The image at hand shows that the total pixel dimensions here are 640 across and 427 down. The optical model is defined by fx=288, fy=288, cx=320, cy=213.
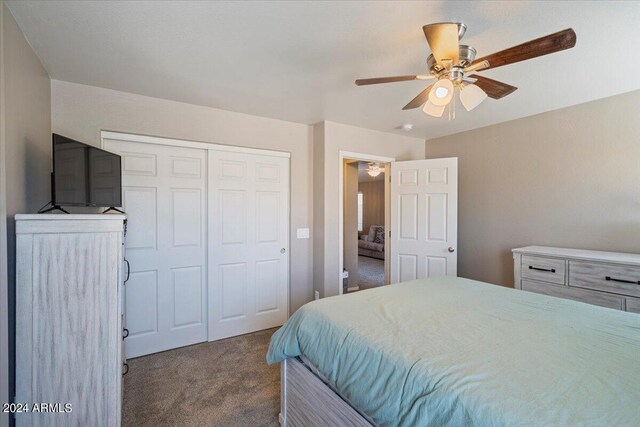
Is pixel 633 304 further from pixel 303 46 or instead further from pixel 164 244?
pixel 164 244

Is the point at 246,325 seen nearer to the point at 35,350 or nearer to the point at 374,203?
the point at 35,350

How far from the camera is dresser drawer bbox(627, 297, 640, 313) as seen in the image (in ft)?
6.72

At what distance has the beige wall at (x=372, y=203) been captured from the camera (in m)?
8.92

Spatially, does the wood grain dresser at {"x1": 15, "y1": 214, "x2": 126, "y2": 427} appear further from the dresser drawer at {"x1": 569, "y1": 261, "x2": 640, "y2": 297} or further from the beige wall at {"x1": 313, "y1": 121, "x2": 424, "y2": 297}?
the dresser drawer at {"x1": 569, "y1": 261, "x2": 640, "y2": 297}

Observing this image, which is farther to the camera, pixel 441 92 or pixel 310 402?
pixel 441 92

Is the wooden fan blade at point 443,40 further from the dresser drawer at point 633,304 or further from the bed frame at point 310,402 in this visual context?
the dresser drawer at point 633,304

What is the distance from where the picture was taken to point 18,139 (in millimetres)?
1606

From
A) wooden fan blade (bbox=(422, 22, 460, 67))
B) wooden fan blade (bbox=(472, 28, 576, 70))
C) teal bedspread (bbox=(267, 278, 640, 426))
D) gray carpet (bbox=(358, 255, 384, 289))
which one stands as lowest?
gray carpet (bbox=(358, 255, 384, 289))

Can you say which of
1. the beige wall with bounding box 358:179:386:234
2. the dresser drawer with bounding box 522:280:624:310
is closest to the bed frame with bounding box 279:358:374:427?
the dresser drawer with bounding box 522:280:624:310

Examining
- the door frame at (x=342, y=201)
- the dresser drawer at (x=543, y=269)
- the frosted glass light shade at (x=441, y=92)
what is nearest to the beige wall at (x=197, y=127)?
the door frame at (x=342, y=201)

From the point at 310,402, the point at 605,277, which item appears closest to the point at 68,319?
the point at 310,402

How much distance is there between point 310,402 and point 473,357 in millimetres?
845

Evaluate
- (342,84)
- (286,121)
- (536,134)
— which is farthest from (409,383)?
(536,134)

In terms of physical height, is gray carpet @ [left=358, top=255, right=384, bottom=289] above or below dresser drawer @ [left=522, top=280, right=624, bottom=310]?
below
